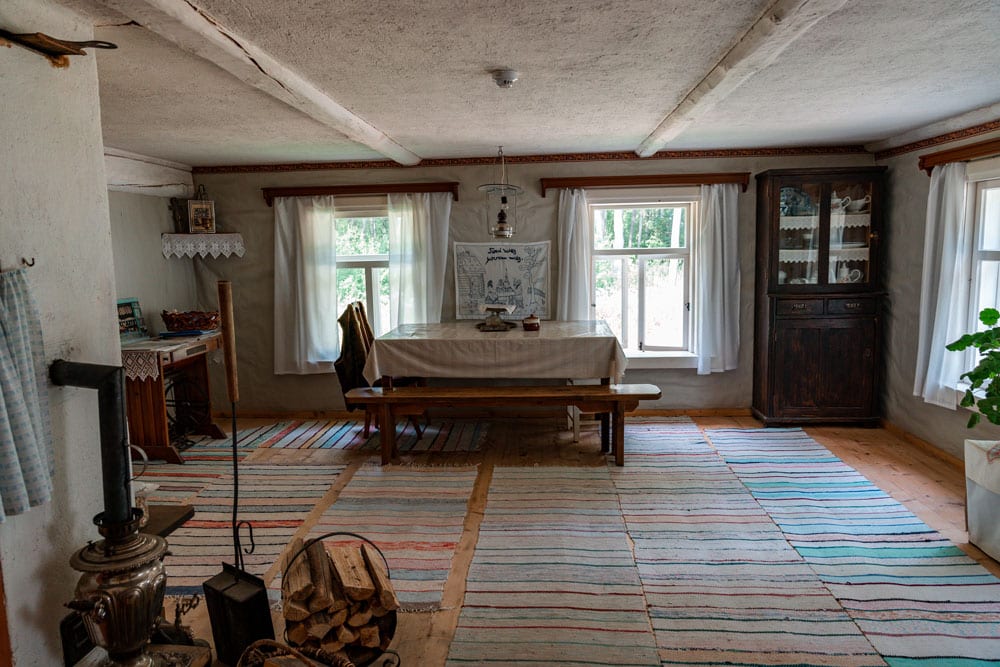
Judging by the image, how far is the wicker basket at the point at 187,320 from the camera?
5.41 m

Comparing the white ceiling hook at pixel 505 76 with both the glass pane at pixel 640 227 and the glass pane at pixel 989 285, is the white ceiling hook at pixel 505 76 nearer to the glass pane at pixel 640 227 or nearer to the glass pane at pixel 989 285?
the glass pane at pixel 640 227

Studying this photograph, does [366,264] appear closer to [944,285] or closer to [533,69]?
[533,69]

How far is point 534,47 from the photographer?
2607 mm

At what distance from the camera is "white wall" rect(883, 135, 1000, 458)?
4812 mm

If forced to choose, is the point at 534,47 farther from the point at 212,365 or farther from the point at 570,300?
the point at 212,365

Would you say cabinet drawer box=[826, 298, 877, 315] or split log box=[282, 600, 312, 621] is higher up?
cabinet drawer box=[826, 298, 877, 315]

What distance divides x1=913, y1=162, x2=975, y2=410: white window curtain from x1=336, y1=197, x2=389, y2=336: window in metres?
4.36

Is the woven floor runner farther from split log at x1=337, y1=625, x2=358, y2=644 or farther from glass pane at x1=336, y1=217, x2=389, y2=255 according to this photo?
split log at x1=337, y1=625, x2=358, y2=644

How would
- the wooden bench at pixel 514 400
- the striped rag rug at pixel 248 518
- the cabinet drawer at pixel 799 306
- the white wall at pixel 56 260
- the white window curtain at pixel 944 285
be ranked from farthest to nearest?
the cabinet drawer at pixel 799 306 → the wooden bench at pixel 514 400 → the white window curtain at pixel 944 285 → the striped rag rug at pixel 248 518 → the white wall at pixel 56 260

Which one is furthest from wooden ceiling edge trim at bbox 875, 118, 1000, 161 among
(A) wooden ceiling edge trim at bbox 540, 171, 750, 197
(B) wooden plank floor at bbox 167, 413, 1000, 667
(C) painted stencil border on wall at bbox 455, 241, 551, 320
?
(C) painted stencil border on wall at bbox 455, 241, 551, 320

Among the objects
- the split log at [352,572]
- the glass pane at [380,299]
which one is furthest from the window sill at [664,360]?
the split log at [352,572]

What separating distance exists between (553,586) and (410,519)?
1.10 metres

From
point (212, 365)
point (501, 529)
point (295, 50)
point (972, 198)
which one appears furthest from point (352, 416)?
point (972, 198)

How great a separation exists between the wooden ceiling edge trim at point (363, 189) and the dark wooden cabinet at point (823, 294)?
2754mm
